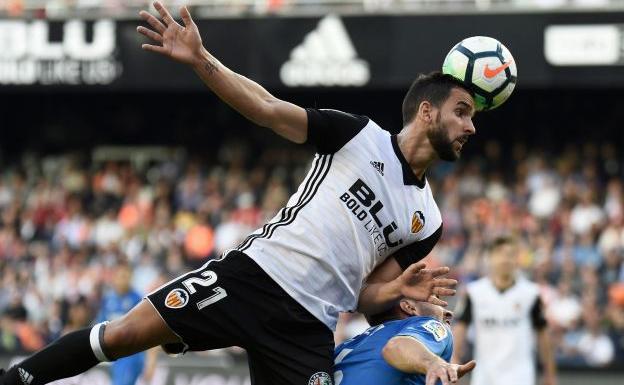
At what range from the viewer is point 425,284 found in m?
6.11

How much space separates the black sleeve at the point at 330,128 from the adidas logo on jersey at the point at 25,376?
1.84m

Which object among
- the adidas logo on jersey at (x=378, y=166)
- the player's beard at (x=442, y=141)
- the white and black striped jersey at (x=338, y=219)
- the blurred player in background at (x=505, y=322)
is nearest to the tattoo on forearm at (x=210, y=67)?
the white and black striped jersey at (x=338, y=219)

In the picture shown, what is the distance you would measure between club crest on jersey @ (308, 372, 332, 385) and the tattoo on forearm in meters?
1.55

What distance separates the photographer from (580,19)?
17484mm

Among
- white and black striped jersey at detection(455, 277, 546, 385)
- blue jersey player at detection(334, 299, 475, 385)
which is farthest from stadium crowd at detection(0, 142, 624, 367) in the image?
blue jersey player at detection(334, 299, 475, 385)

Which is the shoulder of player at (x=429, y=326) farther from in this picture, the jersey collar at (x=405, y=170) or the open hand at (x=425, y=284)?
the jersey collar at (x=405, y=170)

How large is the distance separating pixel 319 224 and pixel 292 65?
1254 centimetres

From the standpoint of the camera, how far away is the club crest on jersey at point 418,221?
6410 millimetres

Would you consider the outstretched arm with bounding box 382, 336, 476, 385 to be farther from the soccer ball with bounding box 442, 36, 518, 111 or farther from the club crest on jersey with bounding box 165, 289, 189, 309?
the soccer ball with bounding box 442, 36, 518, 111

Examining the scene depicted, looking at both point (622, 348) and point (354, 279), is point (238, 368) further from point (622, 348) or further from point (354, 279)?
point (354, 279)

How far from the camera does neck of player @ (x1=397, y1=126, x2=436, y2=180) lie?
6.33 metres

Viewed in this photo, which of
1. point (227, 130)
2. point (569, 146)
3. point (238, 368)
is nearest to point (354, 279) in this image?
point (238, 368)

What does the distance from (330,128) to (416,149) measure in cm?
50

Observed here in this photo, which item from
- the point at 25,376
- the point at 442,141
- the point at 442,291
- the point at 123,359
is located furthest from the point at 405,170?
the point at 123,359
